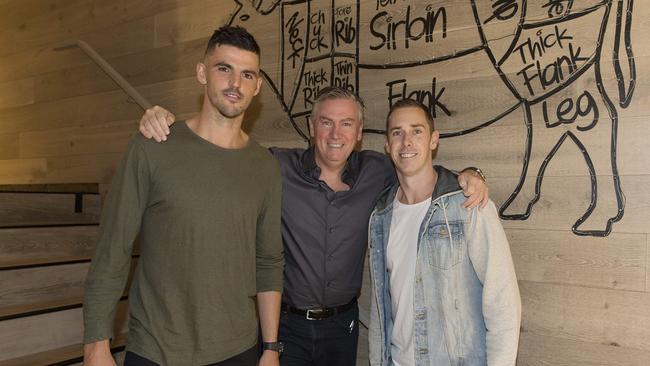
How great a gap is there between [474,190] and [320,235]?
0.61 metres

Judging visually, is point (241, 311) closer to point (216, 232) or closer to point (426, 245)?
point (216, 232)

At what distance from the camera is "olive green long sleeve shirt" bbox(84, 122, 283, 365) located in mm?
1410

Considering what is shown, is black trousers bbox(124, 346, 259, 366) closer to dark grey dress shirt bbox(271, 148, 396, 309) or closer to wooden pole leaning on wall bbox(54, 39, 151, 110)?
dark grey dress shirt bbox(271, 148, 396, 309)

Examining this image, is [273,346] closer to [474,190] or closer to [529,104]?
[474,190]

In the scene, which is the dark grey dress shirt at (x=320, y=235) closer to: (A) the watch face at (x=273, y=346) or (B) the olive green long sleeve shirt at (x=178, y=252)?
(A) the watch face at (x=273, y=346)

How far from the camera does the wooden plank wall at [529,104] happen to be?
1811mm

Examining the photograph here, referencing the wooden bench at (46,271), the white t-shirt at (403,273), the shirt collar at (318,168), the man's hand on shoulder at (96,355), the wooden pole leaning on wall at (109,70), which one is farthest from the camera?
the wooden pole leaning on wall at (109,70)

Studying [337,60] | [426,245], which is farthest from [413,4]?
[426,245]

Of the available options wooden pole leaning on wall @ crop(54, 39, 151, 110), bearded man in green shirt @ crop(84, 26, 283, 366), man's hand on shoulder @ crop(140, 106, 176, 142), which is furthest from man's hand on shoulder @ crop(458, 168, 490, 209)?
wooden pole leaning on wall @ crop(54, 39, 151, 110)

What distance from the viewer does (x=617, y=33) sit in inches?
71.7

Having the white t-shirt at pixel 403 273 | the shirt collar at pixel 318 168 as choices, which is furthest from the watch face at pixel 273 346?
the shirt collar at pixel 318 168

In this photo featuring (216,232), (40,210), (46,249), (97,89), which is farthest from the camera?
(97,89)

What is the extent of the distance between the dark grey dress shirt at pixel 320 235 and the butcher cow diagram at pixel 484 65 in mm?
538

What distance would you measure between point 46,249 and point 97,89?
44.6 inches
